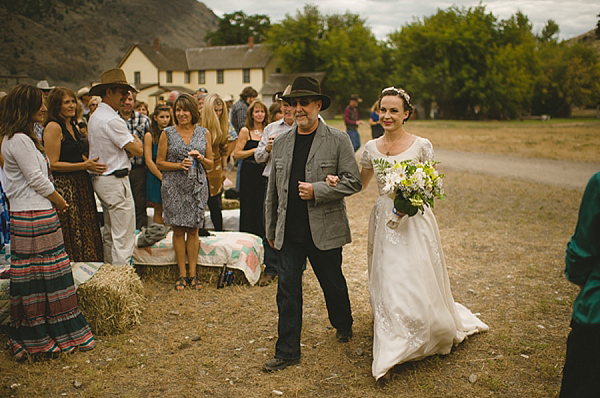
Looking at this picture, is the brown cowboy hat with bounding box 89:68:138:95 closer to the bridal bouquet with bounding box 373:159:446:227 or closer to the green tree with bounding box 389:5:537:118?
the bridal bouquet with bounding box 373:159:446:227

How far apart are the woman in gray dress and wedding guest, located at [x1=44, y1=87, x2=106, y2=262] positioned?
802 mm

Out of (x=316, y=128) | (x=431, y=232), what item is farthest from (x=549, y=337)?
(x=316, y=128)

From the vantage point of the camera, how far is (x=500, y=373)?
13.9ft

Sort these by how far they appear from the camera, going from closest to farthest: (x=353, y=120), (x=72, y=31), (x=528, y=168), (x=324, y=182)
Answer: (x=324, y=182) → (x=72, y=31) → (x=528, y=168) → (x=353, y=120)

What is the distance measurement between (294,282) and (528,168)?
1520 cm

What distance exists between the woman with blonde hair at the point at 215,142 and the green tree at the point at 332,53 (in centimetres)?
5799

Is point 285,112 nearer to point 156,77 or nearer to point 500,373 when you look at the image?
point 500,373

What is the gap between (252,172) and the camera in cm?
696

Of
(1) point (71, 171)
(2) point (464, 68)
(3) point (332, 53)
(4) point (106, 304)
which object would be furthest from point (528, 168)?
(3) point (332, 53)

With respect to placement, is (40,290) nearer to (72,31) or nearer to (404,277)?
(404,277)

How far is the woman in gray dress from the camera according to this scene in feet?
20.2

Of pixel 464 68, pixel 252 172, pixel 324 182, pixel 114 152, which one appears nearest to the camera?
pixel 324 182

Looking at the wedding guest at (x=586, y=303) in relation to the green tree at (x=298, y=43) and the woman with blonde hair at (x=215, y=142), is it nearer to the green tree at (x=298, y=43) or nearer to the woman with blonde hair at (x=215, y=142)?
the woman with blonde hair at (x=215, y=142)

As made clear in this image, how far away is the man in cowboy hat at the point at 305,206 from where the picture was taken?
436 cm
